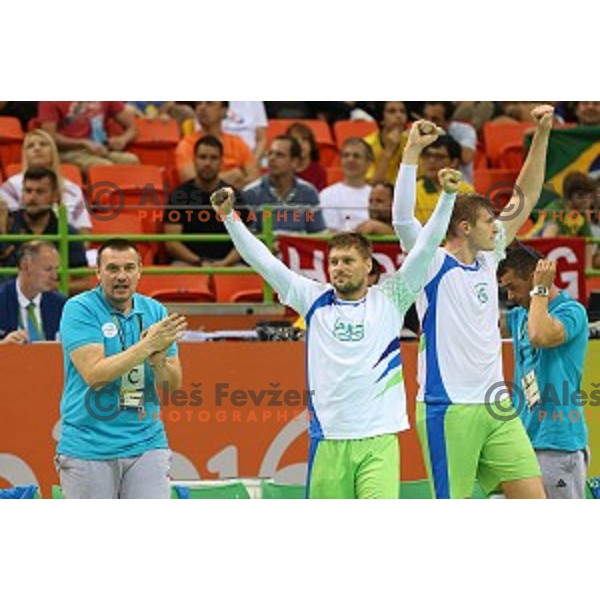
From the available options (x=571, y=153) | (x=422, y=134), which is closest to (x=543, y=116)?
(x=422, y=134)

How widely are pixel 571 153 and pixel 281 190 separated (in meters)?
2.90

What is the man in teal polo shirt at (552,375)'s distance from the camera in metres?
11.9

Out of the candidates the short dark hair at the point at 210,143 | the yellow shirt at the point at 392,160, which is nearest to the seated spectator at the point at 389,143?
the yellow shirt at the point at 392,160

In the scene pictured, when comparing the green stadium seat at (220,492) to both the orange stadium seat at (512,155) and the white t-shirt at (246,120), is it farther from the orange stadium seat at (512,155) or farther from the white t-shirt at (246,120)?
the orange stadium seat at (512,155)

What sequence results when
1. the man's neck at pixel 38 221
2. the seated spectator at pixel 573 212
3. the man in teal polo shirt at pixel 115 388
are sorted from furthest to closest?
the seated spectator at pixel 573 212 < the man's neck at pixel 38 221 < the man in teal polo shirt at pixel 115 388

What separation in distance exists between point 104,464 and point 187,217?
5260 mm

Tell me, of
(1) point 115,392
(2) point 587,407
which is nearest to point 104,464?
(1) point 115,392

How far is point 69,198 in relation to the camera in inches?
650

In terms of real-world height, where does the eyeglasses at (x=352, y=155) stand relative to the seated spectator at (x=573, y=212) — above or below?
above

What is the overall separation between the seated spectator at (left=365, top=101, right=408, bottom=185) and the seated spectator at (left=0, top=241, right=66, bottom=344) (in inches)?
159

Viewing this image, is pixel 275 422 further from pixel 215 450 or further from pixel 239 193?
pixel 239 193

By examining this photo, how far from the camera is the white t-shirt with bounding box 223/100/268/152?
18734 mm

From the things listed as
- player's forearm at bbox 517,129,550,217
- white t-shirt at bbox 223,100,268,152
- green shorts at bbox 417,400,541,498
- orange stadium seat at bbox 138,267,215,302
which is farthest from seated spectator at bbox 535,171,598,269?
green shorts at bbox 417,400,541,498

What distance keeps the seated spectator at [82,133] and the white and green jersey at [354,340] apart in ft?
22.8
